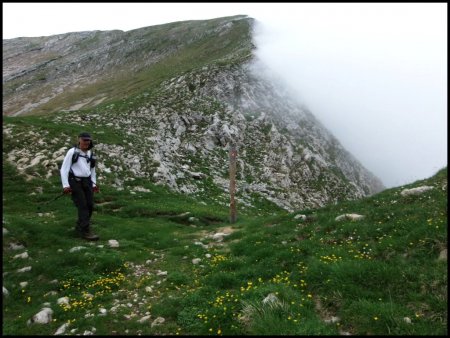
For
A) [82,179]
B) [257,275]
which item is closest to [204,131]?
[82,179]

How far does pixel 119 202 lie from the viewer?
2142 cm

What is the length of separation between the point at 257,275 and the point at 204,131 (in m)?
33.8

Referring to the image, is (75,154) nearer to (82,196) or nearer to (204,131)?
(82,196)

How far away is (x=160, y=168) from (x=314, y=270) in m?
21.8

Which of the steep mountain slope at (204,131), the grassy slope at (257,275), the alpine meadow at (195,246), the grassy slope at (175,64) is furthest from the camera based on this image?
the grassy slope at (175,64)

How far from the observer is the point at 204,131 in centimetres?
4294

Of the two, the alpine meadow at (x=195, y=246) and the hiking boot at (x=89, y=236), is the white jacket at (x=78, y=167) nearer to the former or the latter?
the hiking boot at (x=89, y=236)

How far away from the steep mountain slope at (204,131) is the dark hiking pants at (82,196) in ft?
33.8

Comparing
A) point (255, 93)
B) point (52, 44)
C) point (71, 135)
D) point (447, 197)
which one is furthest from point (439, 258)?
point (52, 44)

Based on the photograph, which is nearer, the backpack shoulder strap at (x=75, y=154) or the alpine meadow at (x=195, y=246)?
the alpine meadow at (x=195, y=246)

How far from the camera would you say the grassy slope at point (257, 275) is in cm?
748

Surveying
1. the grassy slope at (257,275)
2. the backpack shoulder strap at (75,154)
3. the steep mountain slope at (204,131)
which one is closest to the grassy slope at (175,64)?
the steep mountain slope at (204,131)

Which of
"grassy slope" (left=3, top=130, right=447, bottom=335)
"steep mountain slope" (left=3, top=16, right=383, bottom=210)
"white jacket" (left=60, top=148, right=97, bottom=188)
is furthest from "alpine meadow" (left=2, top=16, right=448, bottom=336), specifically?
"white jacket" (left=60, top=148, right=97, bottom=188)

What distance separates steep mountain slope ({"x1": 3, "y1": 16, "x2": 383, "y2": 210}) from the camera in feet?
96.0
